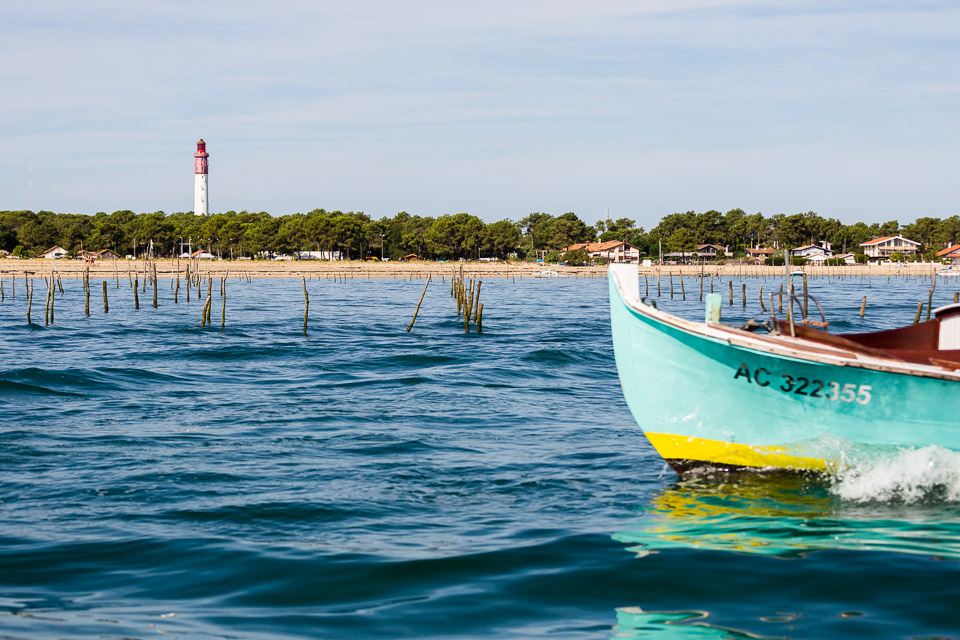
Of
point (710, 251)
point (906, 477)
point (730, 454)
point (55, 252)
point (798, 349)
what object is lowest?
point (906, 477)

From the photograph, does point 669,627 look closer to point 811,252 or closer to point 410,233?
point 410,233

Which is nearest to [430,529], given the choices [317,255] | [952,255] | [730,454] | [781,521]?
[730,454]

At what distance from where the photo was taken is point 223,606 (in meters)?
6.92

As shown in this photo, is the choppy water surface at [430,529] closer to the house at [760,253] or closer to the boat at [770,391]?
the boat at [770,391]

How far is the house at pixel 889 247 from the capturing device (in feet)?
477

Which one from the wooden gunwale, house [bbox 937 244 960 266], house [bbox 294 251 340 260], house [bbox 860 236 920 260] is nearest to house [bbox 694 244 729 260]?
house [bbox 860 236 920 260]

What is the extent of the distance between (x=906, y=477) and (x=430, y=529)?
194 inches

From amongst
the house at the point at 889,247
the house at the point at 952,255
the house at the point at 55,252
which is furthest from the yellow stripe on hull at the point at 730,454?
the house at the point at 889,247

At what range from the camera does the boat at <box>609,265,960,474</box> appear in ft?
29.2

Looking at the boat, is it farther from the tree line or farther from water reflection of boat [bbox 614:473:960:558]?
the tree line

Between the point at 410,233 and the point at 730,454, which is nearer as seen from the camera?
the point at 730,454

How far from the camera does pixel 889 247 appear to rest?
479 ft

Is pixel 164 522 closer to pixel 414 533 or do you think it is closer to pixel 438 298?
pixel 414 533

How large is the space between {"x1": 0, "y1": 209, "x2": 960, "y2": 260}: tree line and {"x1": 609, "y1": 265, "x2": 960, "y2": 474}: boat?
10277 cm
